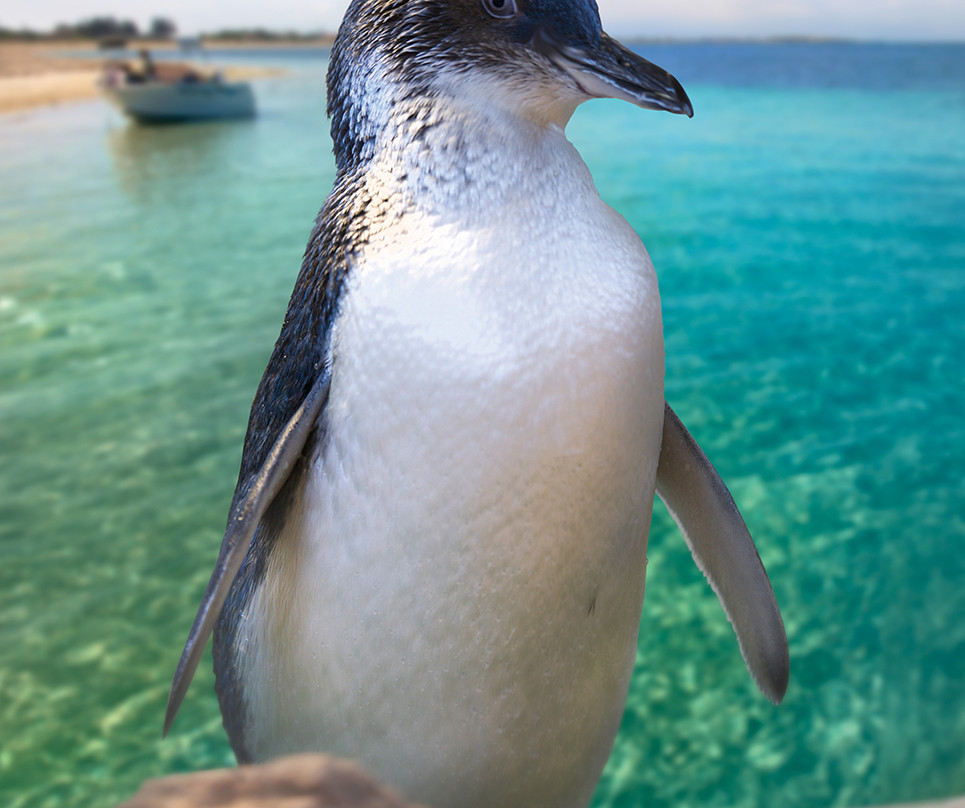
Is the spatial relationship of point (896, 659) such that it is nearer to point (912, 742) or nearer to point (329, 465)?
point (912, 742)

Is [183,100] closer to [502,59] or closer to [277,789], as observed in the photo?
[502,59]

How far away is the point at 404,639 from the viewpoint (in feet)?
3.31

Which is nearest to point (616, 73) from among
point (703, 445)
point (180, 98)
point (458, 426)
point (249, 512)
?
point (458, 426)

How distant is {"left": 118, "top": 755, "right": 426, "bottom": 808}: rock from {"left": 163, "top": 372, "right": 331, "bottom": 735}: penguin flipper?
1.03 feet

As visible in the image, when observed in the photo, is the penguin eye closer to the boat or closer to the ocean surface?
the ocean surface

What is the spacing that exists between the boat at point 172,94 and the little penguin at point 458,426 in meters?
10.9

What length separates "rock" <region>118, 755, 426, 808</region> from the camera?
639 millimetres

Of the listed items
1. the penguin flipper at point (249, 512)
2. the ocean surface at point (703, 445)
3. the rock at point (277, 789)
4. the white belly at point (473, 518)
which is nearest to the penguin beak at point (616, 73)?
the white belly at point (473, 518)

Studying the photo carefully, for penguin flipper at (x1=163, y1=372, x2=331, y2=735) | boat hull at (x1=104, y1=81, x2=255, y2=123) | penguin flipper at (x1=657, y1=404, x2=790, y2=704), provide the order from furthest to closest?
boat hull at (x1=104, y1=81, x2=255, y2=123) < penguin flipper at (x1=657, y1=404, x2=790, y2=704) < penguin flipper at (x1=163, y1=372, x2=331, y2=735)

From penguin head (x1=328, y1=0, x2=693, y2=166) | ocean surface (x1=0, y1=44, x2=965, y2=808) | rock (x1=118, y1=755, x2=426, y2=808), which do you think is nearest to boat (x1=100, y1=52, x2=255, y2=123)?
ocean surface (x1=0, y1=44, x2=965, y2=808)

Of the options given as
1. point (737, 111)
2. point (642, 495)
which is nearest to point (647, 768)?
point (642, 495)

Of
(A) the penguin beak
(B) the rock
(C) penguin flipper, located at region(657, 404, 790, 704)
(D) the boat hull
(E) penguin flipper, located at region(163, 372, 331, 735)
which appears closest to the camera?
(B) the rock

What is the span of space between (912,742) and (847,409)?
172 cm

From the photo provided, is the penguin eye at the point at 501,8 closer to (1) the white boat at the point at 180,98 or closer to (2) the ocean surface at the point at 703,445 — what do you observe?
(2) the ocean surface at the point at 703,445
